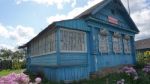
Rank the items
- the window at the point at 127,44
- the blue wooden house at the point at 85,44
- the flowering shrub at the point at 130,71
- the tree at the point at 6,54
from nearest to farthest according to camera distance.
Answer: the flowering shrub at the point at 130,71 → the blue wooden house at the point at 85,44 → the window at the point at 127,44 → the tree at the point at 6,54

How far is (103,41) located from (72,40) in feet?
10.9

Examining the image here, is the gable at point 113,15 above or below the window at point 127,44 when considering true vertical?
above

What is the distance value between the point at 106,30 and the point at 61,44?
488cm

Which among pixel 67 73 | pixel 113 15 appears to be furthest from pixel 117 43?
pixel 67 73

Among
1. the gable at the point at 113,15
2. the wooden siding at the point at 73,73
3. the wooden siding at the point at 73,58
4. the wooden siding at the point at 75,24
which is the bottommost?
the wooden siding at the point at 73,73

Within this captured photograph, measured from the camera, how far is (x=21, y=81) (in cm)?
384

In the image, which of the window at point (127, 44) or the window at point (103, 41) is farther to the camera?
the window at point (127, 44)

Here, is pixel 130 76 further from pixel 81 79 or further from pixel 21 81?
pixel 21 81

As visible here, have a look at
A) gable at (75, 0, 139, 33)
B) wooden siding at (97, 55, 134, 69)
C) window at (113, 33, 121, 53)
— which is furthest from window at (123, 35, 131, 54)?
window at (113, 33, 121, 53)

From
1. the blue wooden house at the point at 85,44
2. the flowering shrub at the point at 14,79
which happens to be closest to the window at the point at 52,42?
the blue wooden house at the point at 85,44

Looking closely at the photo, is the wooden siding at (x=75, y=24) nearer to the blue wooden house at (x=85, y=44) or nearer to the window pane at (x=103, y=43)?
the blue wooden house at (x=85, y=44)

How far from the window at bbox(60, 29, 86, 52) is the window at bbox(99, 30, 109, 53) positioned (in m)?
1.74

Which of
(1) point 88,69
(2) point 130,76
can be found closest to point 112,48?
(1) point 88,69

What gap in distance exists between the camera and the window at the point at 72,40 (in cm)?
1206
